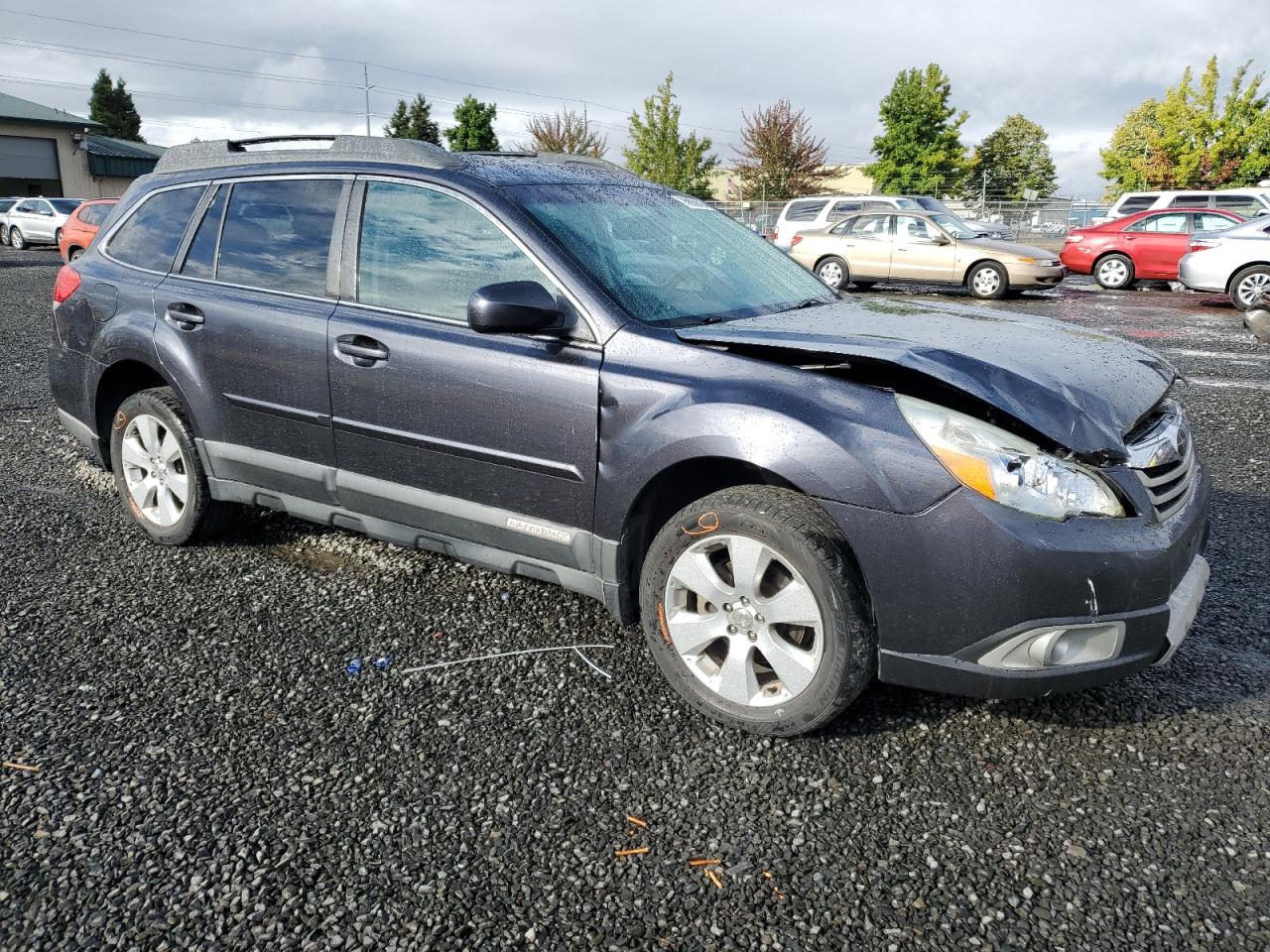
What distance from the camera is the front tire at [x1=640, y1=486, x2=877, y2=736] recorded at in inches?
107

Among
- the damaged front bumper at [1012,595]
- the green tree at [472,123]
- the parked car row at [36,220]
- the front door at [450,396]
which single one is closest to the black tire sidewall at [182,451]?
the front door at [450,396]

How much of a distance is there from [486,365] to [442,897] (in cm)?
168

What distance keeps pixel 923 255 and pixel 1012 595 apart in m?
15.7

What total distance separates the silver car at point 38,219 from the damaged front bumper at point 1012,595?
105 feet

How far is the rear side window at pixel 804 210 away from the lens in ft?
68.8

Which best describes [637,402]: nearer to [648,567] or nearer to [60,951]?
[648,567]

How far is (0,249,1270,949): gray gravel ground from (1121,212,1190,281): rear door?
1579 centimetres

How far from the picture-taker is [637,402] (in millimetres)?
3002

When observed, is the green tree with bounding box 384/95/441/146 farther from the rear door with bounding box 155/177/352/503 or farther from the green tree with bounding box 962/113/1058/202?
the rear door with bounding box 155/177/352/503

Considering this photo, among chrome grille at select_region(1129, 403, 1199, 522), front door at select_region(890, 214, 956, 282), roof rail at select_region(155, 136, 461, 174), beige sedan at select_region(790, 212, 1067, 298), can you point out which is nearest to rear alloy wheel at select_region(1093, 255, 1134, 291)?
beige sedan at select_region(790, 212, 1067, 298)

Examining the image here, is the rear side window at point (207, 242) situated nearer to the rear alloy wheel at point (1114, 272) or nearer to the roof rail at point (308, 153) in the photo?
the roof rail at point (308, 153)

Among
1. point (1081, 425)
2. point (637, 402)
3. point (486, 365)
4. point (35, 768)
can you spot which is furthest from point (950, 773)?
point (35, 768)

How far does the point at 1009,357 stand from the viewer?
2.94m

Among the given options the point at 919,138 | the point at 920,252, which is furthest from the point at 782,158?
the point at 920,252
